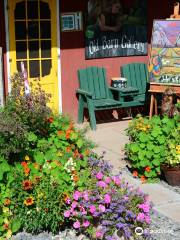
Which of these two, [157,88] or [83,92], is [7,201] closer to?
[83,92]

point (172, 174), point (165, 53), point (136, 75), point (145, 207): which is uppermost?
point (165, 53)

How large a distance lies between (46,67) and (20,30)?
31.9 inches

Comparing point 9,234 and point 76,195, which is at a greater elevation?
point 76,195

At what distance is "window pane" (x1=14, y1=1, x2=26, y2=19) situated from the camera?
8.60m

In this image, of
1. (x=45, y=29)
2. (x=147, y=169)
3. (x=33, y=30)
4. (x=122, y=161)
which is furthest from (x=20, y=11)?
(x=147, y=169)

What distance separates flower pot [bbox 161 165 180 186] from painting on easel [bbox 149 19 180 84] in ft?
9.10

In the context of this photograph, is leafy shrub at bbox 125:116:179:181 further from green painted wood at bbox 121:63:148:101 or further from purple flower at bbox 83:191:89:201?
green painted wood at bbox 121:63:148:101

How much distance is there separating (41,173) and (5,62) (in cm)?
411

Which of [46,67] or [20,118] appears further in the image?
[46,67]

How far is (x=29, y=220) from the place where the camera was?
471 cm

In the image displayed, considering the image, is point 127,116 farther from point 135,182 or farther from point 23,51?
point 135,182

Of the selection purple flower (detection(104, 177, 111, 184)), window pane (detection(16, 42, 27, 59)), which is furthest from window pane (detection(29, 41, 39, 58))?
purple flower (detection(104, 177, 111, 184))

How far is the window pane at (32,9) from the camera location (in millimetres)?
8714

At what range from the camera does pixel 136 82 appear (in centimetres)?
988
